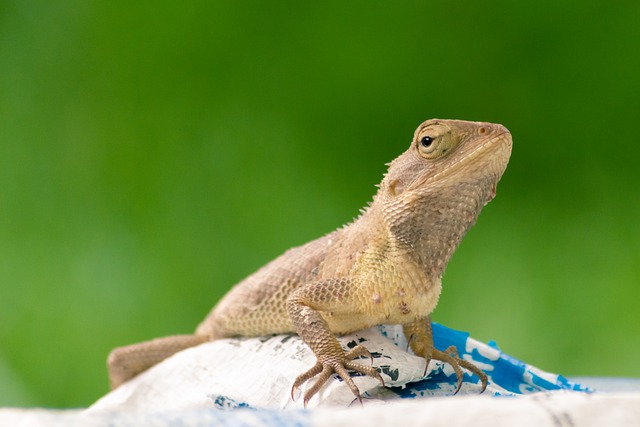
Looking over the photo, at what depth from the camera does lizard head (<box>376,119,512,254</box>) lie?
160cm

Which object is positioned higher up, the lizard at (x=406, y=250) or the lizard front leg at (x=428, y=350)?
the lizard at (x=406, y=250)

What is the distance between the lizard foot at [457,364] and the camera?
1757 mm

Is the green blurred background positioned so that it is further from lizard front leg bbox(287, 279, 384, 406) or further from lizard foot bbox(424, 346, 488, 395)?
lizard front leg bbox(287, 279, 384, 406)

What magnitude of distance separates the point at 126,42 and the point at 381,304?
2344 millimetres

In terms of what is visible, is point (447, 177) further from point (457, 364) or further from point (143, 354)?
point (143, 354)

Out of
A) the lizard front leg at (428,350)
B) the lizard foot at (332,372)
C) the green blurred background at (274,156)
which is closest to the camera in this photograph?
the lizard foot at (332,372)

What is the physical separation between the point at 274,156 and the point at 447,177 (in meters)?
1.97

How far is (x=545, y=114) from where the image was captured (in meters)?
3.31

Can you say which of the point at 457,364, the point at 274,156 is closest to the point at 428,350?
the point at 457,364

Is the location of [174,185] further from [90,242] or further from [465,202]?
[465,202]

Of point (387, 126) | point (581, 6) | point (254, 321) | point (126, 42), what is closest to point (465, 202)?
point (254, 321)

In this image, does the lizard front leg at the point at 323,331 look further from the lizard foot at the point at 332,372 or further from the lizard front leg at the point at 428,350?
the lizard front leg at the point at 428,350

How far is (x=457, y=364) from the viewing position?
5.95ft

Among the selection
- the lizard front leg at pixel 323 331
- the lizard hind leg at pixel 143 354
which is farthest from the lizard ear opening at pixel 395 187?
the lizard hind leg at pixel 143 354
